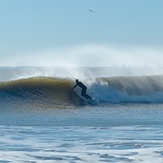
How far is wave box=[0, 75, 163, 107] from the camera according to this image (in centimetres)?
2838

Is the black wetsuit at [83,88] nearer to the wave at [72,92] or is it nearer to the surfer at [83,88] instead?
the surfer at [83,88]

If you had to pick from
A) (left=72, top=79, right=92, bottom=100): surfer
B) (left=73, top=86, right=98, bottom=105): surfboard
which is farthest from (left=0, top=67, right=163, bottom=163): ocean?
(left=72, top=79, right=92, bottom=100): surfer

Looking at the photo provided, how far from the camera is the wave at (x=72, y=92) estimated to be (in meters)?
28.4

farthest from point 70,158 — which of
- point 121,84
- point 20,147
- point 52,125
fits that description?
point 121,84

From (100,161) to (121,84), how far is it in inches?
907

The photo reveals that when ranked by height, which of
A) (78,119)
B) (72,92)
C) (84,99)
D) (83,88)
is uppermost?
(83,88)

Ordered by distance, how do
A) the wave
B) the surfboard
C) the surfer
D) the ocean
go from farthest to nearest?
the surfer → the surfboard → the wave → the ocean

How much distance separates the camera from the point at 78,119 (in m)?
20.3

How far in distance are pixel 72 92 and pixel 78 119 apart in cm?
1016

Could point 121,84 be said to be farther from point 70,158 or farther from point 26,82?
point 70,158

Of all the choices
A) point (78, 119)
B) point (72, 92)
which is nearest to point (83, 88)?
point (72, 92)

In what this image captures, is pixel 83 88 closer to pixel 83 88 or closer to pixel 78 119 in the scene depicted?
pixel 83 88

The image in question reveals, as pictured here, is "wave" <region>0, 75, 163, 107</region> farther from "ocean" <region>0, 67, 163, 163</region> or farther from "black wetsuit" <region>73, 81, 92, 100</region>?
"black wetsuit" <region>73, 81, 92, 100</region>

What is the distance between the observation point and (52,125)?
18.1 meters
